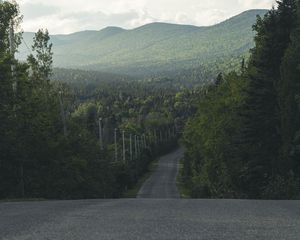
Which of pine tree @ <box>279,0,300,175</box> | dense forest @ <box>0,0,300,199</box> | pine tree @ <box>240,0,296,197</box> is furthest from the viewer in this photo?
pine tree @ <box>240,0,296,197</box>

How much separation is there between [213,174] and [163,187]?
28232 millimetres

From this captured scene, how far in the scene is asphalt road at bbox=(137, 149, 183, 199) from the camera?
6553cm

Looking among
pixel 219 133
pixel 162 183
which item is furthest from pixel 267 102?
pixel 162 183

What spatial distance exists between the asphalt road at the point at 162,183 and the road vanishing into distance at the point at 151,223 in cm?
5014

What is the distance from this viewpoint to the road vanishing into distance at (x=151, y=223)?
23.0ft

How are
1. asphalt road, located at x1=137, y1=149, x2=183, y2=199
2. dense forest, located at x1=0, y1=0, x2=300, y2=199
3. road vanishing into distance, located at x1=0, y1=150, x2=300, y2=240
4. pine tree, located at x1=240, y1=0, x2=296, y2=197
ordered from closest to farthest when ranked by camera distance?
road vanishing into distance, located at x1=0, y1=150, x2=300, y2=240
dense forest, located at x1=0, y1=0, x2=300, y2=199
pine tree, located at x1=240, y1=0, x2=296, y2=197
asphalt road, located at x1=137, y1=149, x2=183, y2=199

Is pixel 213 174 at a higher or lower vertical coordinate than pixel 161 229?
lower

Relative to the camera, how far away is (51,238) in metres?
6.72

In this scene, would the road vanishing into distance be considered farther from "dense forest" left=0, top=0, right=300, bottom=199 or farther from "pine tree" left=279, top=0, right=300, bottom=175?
"pine tree" left=279, top=0, right=300, bottom=175

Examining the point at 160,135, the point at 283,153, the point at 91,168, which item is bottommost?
the point at 160,135

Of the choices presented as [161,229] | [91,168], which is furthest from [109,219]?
[91,168]

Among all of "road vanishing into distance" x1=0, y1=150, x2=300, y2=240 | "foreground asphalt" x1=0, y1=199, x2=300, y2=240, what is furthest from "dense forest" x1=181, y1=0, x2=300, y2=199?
"foreground asphalt" x1=0, y1=199, x2=300, y2=240

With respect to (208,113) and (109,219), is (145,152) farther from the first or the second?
(109,219)

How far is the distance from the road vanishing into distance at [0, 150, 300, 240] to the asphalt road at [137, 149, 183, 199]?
50.1m
